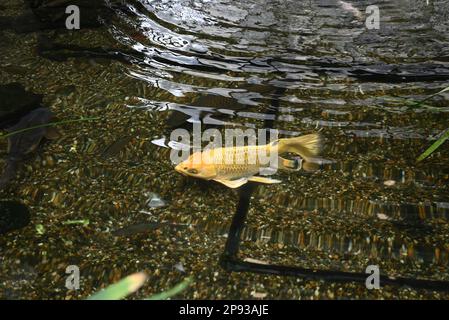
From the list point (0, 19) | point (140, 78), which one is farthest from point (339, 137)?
point (0, 19)

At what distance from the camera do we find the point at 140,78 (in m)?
4.28

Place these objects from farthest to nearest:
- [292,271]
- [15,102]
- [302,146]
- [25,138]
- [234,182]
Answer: [15,102]
[25,138]
[302,146]
[234,182]
[292,271]

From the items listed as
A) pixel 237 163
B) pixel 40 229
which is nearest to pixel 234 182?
pixel 237 163

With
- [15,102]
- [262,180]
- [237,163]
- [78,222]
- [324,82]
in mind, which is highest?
[324,82]

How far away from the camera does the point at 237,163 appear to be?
122 inches

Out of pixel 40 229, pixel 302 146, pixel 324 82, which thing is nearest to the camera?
pixel 40 229

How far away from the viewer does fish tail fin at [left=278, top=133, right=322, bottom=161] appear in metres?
3.20

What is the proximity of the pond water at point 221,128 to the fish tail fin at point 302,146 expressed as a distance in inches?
4.4

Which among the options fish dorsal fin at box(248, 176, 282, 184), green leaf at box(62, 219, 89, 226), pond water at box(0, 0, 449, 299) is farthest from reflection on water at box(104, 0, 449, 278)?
green leaf at box(62, 219, 89, 226)

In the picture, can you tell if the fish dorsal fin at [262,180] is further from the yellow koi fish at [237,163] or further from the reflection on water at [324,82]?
the reflection on water at [324,82]

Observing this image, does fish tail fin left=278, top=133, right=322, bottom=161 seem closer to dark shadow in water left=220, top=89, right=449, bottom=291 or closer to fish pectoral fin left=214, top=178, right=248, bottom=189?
fish pectoral fin left=214, top=178, right=248, bottom=189

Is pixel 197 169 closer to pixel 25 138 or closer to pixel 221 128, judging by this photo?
pixel 221 128

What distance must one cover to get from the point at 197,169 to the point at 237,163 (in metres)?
0.25
